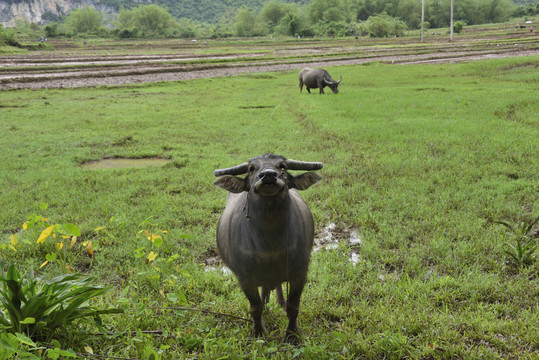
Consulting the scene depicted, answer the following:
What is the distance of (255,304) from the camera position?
2756 mm

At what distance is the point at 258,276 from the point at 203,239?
203cm

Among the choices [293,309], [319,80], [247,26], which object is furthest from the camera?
[247,26]

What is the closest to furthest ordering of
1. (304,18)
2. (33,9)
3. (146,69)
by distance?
1. (146,69)
2. (304,18)
3. (33,9)

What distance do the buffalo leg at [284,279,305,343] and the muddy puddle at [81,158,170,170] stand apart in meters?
5.21

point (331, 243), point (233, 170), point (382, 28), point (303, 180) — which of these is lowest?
point (331, 243)

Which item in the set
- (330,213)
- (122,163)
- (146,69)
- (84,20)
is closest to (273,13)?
(84,20)

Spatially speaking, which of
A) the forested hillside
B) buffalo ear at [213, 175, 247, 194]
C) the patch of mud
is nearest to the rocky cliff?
the forested hillside

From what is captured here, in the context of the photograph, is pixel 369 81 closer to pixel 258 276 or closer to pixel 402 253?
pixel 402 253

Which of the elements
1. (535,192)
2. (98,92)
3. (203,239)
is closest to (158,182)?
(203,239)

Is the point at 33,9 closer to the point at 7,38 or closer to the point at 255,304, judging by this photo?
the point at 7,38

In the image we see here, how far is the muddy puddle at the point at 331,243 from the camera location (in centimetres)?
399

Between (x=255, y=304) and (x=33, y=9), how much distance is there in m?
136

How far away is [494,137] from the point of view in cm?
751

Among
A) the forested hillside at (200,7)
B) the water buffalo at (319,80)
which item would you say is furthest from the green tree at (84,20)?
the water buffalo at (319,80)
